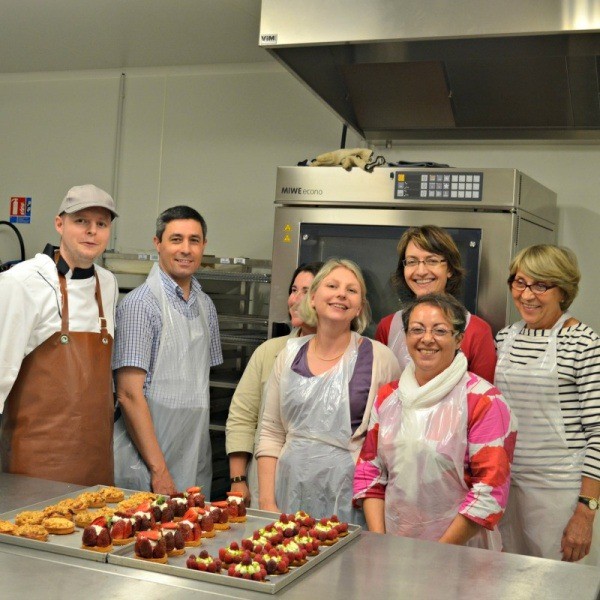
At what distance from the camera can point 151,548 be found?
1.49m

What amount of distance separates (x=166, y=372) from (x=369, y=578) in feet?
3.87

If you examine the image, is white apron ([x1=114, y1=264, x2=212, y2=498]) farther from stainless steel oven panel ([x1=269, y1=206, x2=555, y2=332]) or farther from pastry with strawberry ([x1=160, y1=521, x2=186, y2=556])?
pastry with strawberry ([x1=160, y1=521, x2=186, y2=556])

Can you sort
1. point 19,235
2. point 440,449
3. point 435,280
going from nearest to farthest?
point 440,449 < point 435,280 < point 19,235

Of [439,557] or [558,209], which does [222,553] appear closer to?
[439,557]

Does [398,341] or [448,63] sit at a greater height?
[448,63]

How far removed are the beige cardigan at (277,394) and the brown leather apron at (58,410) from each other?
464 mm

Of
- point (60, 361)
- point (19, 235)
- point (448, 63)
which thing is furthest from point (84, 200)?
point (19, 235)

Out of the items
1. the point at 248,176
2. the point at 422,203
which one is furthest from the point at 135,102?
the point at 422,203

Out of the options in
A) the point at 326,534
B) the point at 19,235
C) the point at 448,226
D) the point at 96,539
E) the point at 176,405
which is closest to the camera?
the point at 96,539

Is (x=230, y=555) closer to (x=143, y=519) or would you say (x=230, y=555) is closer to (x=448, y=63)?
(x=143, y=519)

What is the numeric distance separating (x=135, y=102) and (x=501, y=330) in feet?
7.89

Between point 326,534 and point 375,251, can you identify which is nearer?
point 326,534

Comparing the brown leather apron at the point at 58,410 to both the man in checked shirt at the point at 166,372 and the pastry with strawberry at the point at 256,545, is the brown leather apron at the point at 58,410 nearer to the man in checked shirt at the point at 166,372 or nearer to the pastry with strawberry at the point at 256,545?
the man in checked shirt at the point at 166,372

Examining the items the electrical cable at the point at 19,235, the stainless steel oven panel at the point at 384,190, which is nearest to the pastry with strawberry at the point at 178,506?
the stainless steel oven panel at the point at 384,190
